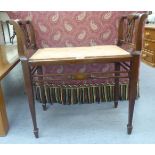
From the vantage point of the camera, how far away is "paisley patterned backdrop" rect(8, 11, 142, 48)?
133cm

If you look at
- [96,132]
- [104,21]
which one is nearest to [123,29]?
[104,21]

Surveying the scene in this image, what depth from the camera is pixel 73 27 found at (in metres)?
1.37

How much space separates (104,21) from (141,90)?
0.72 metres

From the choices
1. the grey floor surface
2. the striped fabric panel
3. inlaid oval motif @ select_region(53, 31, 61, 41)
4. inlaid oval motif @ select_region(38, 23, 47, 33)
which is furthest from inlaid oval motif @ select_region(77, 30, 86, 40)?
the grey floor surface

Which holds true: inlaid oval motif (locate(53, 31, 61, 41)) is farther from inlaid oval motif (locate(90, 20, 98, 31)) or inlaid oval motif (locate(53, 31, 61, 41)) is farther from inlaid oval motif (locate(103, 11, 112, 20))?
inlaid oval motif (locate(103, 11, 112, 20))

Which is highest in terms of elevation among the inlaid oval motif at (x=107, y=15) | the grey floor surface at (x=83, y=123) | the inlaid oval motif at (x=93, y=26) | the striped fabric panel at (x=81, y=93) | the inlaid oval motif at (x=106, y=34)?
the inlaid oval motif at (x=107, y=15)

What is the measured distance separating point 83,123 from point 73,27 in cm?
66

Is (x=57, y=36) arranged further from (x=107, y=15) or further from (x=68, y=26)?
(x=107, y=15)

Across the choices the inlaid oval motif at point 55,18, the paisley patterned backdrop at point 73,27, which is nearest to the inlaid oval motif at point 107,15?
the paisley patterned backdrop at point 73,27

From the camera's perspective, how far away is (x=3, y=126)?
1.14m

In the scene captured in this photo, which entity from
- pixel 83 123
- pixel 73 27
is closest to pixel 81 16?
pixel 73 27

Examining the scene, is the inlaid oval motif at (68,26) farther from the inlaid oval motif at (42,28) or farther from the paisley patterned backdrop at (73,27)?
the inlaid oval motif at (42,28)

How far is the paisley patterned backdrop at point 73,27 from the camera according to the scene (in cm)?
133

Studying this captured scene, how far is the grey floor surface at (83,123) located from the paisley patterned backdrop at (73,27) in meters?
0.49
